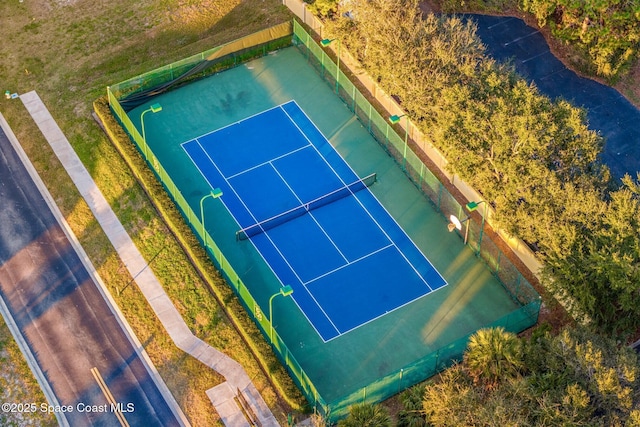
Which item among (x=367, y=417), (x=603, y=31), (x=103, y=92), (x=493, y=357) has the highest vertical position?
(x=103, y=92)

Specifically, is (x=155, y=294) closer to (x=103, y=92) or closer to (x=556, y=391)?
(x=103, y=92)

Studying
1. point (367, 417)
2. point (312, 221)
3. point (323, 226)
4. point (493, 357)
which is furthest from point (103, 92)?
point (493, 357)

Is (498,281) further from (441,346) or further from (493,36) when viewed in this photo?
(493,36)

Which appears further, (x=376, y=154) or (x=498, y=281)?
(x=376, y=154)

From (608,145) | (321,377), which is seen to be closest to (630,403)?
(321,377)

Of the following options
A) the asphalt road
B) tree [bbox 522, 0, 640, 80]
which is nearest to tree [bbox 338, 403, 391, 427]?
the asphalt road

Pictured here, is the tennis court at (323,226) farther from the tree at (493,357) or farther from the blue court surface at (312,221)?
the tree at (493,357)

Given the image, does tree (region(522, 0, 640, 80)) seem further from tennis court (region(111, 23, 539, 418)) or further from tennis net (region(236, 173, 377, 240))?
tennis net (region(236, 173, 377, 240))
